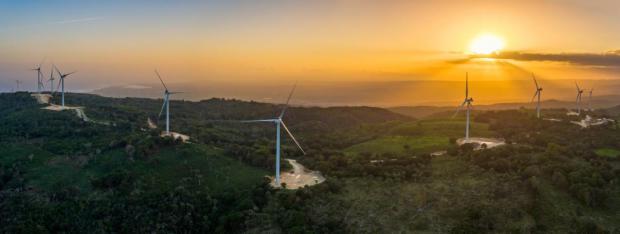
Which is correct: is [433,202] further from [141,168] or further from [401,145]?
[141,168]

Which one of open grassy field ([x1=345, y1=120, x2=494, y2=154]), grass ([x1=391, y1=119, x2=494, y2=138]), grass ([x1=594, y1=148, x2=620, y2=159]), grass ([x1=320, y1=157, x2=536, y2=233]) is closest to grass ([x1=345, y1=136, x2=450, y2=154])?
open grassy field ([x1=345, y1=120, x2=494, y2=154])

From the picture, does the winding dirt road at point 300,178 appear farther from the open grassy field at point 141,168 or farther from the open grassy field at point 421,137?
the open grassy field at point 421,137

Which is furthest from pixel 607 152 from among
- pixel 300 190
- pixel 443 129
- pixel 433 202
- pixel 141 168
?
pixel 141 168

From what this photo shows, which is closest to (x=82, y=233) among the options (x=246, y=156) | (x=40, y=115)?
(x=246, y=156)

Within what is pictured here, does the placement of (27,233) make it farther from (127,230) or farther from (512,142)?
(512,142)

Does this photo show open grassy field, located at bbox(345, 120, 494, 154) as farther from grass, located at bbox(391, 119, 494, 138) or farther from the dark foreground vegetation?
the dark foreground vegetation

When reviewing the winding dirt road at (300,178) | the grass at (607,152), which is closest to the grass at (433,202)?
the winding dirt road at (300,178)
